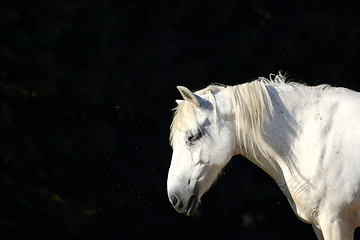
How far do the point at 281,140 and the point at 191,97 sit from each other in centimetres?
56

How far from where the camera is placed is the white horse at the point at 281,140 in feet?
13.8

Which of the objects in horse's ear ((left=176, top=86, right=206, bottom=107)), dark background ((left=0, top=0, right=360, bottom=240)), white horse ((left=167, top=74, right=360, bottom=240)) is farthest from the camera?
dark background ((left=0, top=0, right=360, bottom=240))

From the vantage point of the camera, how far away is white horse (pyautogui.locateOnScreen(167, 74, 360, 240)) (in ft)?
13.8

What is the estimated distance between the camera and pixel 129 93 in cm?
1120

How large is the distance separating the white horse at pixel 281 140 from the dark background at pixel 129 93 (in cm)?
533

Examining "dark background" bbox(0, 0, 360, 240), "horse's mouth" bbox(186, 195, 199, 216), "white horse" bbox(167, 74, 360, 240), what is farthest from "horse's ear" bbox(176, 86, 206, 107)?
→ "dark background" bbox(0, 0, 360, 240)

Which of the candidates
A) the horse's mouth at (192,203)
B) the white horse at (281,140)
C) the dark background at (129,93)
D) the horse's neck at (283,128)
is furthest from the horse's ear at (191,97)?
the dark background at (129,93)

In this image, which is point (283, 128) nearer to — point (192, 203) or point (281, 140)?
point (281, 140)

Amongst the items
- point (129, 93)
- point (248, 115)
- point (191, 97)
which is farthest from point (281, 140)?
point (129, 93)

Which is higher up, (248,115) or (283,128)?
(248,115)

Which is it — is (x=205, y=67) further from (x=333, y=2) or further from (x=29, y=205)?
(x=29, y=205)

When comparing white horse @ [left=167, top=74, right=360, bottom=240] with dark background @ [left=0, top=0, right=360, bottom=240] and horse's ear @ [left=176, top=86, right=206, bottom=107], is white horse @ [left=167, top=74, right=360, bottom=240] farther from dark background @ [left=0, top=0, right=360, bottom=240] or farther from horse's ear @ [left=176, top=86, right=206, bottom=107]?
dark background @ [left=0, top=0, right=360, bottom=240]

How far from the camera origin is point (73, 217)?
32.0 feet

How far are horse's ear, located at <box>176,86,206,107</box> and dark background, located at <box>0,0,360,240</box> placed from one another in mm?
5347
